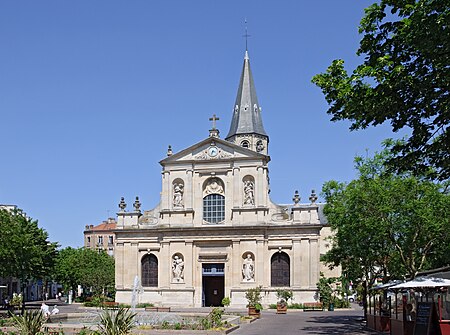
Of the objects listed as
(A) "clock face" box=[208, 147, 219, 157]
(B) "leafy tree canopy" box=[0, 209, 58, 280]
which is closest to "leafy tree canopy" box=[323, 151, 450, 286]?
(A) "clock face" box=[208, 147, 219, 157]

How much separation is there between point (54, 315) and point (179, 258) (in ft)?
72.8

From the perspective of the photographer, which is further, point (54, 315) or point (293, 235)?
point (293, 235)

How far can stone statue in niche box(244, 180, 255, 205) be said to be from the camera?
179ft

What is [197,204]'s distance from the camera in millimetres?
55781

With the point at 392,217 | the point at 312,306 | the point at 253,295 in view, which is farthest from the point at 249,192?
the point at 392,217

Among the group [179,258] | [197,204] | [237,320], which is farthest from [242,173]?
[237,320]

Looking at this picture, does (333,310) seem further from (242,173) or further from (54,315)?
(54,315)

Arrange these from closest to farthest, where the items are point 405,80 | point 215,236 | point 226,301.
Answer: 1. point 405,80
2. point 226,301
3. point 215,236

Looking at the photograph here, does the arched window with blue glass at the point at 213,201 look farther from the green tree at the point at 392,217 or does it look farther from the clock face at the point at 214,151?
the green tree at the point at 392,217

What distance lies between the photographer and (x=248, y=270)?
175ft

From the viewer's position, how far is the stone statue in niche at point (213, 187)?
55688 mm

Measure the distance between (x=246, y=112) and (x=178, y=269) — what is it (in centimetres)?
2197

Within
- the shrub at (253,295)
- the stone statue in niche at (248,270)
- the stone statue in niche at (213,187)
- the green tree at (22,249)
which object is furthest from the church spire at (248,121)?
the green tree at (22,249)

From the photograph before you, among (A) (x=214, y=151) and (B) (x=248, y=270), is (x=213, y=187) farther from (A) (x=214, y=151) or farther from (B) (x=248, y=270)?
(B) (x=248, y=270)
